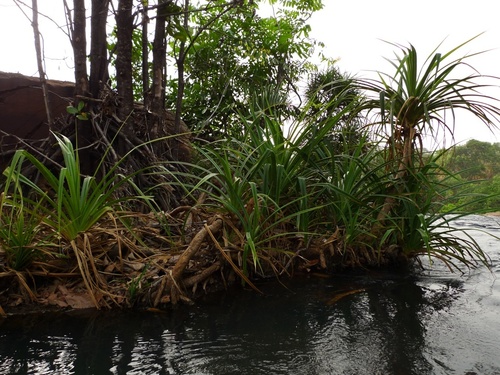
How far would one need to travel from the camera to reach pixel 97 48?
355cm

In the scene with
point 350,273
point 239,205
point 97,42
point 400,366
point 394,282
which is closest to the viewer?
point 400,366

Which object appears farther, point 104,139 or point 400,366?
point 104,139

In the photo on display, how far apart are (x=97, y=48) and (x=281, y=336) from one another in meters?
2.67

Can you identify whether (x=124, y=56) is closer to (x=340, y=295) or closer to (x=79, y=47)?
(x=79, y=47)

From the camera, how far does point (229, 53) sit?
20.7ft

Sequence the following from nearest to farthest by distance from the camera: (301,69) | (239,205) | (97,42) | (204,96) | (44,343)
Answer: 1. (44,343)
2. (239,205)
3. (97,42)
4. (204,96)
5. (301,69)

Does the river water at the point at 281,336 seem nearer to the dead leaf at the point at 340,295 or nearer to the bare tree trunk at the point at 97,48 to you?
the dead leaf at the point at 340,295

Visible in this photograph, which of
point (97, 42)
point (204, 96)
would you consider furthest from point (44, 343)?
point (204, 96)

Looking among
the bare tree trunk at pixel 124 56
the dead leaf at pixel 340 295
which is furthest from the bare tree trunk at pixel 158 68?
the dead leaf at pixel 340 295

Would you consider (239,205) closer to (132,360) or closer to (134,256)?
(134,256)

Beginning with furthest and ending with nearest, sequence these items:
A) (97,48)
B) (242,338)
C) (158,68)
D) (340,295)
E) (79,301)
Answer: (158,68) → (97,48) → (340,295) → (79,301) → (242,338)

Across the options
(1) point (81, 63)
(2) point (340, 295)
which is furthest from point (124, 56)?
(2) point (340, 295)

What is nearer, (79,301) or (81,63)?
(79,301)

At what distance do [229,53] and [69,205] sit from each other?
4.59 metres
